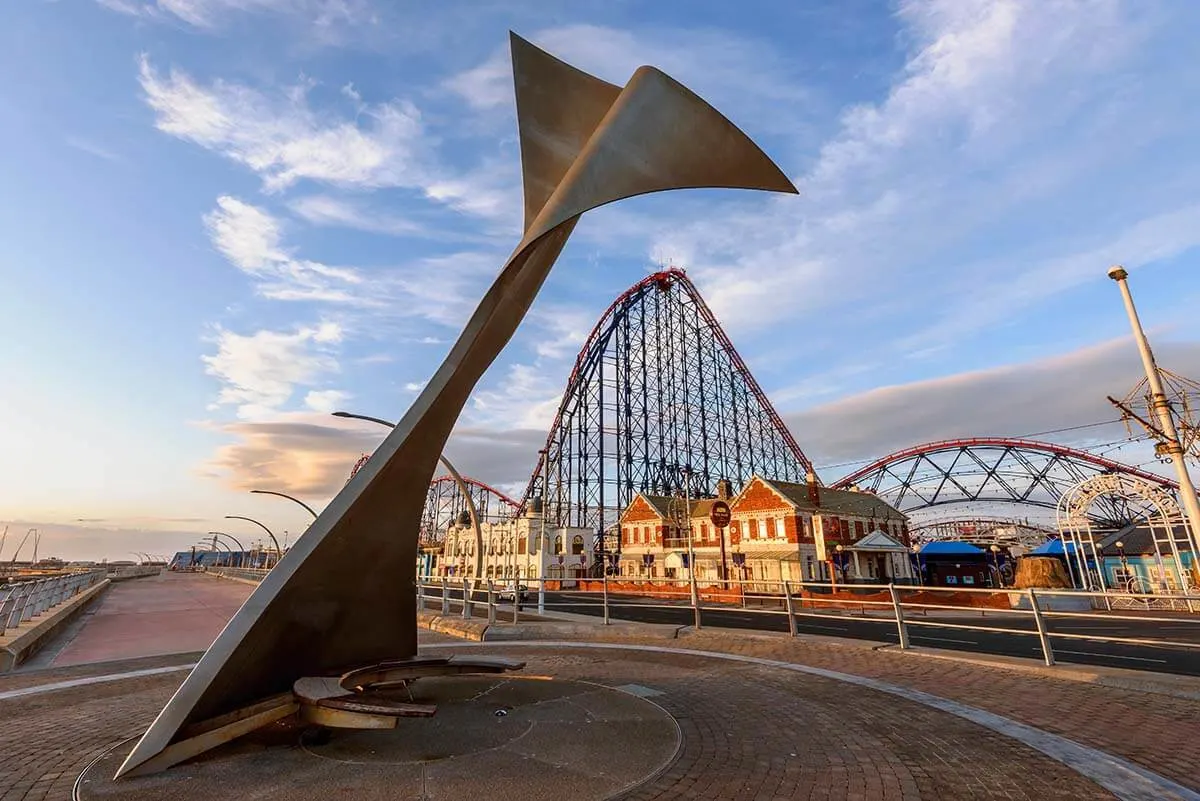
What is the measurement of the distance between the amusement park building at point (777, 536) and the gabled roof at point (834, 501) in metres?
0.06

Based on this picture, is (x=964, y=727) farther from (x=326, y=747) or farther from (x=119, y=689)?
(x=119, y=689)

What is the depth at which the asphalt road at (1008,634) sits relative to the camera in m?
9.20

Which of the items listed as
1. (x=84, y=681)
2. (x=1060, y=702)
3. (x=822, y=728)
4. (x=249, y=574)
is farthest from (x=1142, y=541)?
(x=249, y=574)

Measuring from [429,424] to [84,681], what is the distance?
5.91 metres

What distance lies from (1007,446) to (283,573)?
193 feet

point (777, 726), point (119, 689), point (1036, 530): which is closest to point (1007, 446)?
point (1036, 530)

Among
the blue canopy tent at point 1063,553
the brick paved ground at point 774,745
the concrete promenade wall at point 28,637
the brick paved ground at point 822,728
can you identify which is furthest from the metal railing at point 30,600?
the blue canopy tent at point 1063,553

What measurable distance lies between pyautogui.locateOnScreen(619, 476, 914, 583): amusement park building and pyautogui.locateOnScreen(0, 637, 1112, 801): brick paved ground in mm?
24805

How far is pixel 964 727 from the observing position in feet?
15.0

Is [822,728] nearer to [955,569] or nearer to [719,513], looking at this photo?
[719,513]

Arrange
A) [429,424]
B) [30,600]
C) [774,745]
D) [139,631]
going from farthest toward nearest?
[139,631], [30,600], [429,424], [774,745]

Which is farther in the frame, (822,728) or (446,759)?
(822,728)

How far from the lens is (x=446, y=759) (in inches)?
151

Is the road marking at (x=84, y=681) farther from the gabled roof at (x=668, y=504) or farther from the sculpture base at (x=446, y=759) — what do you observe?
the gabled roof at (x=668, y=504)
